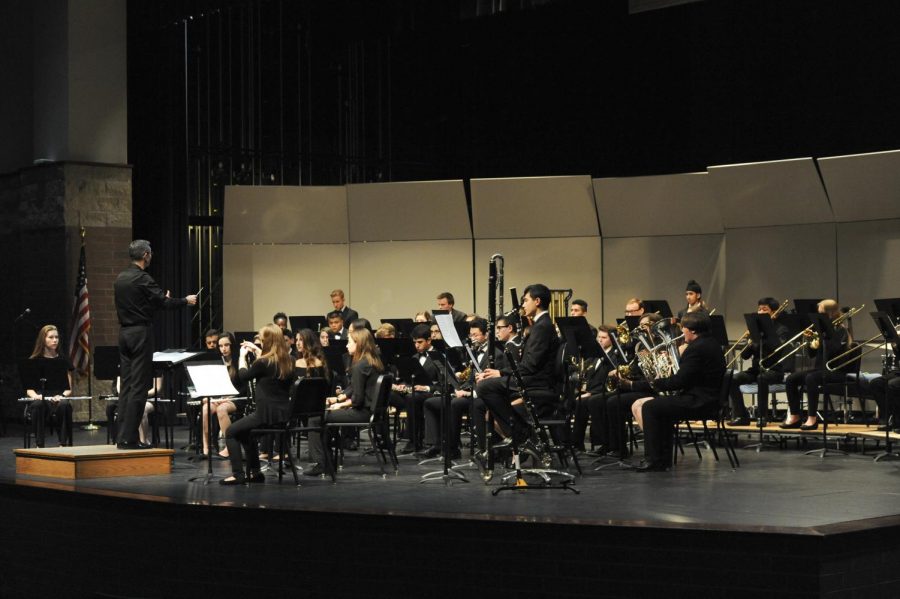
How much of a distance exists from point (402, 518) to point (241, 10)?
10609 mm

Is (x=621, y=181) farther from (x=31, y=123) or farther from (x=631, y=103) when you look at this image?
(x=31, y=123)

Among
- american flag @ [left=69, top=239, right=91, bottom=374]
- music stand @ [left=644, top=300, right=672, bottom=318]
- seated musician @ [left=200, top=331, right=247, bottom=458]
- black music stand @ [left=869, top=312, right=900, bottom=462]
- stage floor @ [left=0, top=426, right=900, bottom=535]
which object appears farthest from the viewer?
american flag @ [left=69, top=239, right=91, bottom=374]

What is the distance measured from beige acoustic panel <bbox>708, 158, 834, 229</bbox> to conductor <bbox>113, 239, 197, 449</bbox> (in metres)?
7.28

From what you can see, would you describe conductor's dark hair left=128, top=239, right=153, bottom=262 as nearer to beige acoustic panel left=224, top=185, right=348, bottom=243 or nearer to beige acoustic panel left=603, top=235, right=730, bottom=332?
beige acoustic panel left=224, top=185, right=348, bottom=243

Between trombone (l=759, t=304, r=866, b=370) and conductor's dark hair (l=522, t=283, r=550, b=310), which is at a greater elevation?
conductor's dark hair (l=522, t=283, r=550, b=310)

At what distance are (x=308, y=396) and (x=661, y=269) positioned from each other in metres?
7.02

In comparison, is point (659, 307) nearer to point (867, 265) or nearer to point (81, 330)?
point (867, 265)

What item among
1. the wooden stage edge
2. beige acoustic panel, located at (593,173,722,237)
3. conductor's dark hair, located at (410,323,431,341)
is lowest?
the wooden stage edge

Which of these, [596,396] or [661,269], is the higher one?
[661,269]

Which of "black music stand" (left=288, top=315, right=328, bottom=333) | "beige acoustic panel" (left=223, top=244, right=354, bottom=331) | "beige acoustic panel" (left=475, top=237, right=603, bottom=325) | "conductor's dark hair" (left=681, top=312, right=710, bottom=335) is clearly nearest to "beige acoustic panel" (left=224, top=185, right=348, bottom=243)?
"beige acoustic panel" (left=223, top=244, right=354, bottom=331)

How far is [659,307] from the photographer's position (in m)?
11.7

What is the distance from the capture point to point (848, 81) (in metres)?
13.9

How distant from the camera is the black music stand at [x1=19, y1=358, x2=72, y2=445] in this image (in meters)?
10.7

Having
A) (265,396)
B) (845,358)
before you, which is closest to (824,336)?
(845,358)
